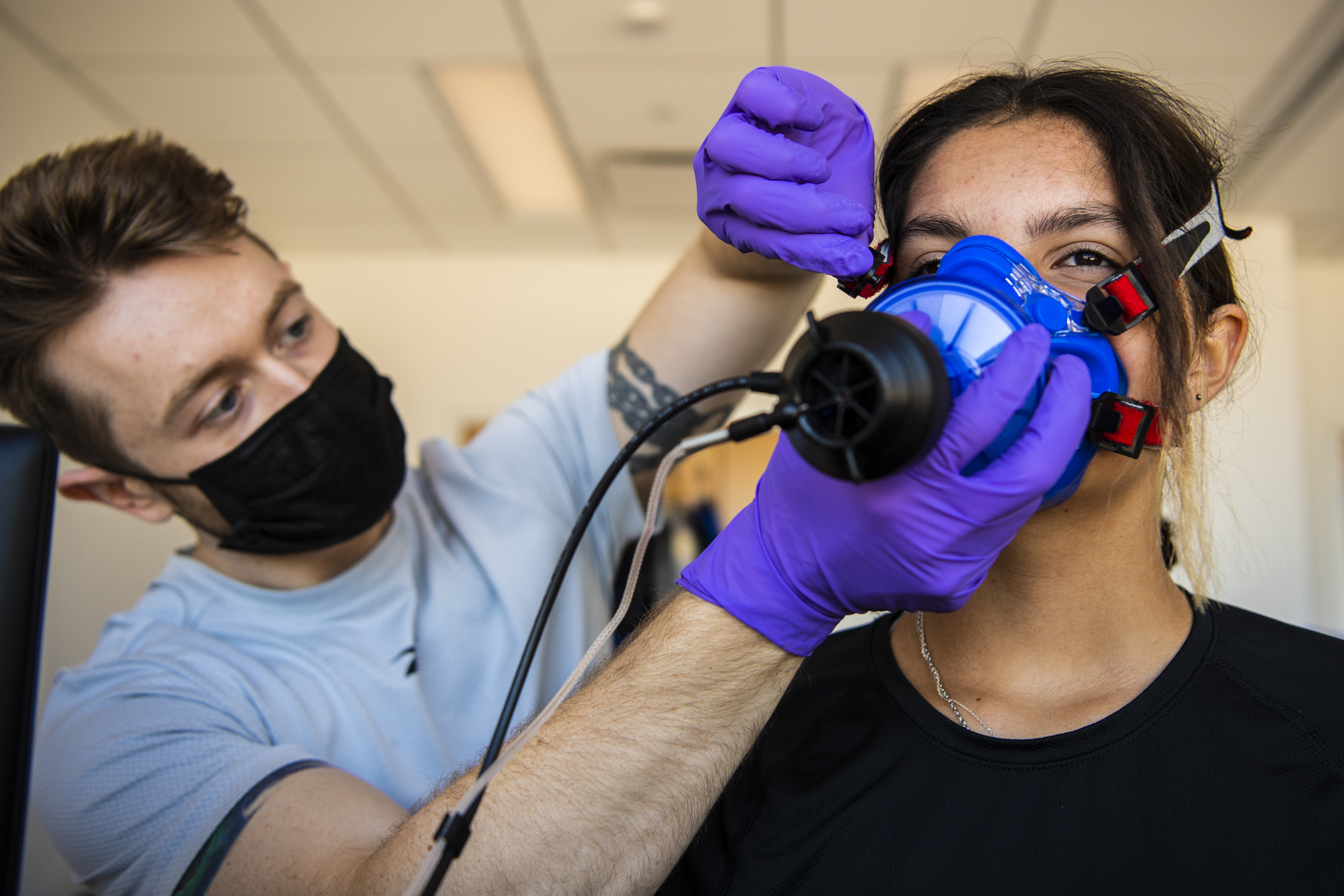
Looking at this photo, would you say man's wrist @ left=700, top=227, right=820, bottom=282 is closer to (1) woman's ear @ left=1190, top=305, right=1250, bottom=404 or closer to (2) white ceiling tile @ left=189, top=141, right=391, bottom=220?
(1) woman's ear @ left=1190, top=305, right=1250, bottom=404

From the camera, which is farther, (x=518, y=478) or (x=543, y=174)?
(x=543, y=174)

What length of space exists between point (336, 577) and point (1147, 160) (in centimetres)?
136

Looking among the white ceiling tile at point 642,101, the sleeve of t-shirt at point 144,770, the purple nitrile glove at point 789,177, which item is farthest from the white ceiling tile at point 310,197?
the purple nitrile glove at point 789,177

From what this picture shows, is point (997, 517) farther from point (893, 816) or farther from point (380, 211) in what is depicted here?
point (380, 211)

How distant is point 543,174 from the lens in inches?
161

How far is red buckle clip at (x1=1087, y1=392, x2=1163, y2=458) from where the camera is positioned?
85cm

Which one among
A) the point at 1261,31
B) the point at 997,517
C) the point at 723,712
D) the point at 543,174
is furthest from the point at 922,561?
the point at 543,174

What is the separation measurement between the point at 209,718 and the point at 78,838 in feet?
0.70

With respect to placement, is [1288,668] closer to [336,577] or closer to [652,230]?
[336,577]

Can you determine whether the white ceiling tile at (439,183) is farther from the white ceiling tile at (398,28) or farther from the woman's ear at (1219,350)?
the woman's ear at (1219,350)

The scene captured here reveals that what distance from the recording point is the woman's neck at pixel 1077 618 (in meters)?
1.05

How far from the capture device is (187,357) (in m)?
1.32

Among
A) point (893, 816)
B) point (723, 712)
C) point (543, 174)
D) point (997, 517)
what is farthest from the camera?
point (543, 174)

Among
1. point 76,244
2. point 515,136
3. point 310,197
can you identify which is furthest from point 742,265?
point 310,197
